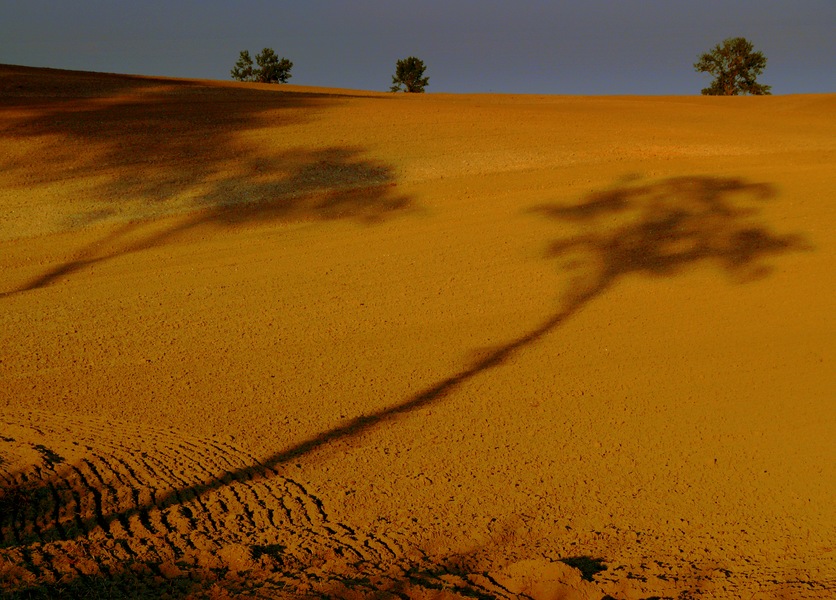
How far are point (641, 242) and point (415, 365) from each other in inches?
191

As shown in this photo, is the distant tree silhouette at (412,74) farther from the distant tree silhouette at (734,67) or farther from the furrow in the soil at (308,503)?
the furrow in the soil at (308,503)

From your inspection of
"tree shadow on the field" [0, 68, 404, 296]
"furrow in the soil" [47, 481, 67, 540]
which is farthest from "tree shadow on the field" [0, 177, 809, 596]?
"tree shadow on the field" [0, 68, 404, 296]

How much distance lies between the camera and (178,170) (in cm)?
1611

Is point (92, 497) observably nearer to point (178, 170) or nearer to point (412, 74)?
point (178, 170)

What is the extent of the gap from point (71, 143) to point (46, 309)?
8.15m

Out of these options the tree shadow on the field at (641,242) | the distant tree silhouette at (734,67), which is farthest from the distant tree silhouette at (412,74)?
the tree shadow on the field at (641,242)

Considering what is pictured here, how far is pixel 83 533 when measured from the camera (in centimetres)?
551

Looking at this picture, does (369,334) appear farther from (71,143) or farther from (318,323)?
(71,143)

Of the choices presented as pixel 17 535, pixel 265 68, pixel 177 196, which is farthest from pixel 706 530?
pixel 265 68

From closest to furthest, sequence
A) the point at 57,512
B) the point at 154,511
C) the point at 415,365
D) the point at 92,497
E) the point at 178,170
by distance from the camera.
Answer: the point at 57,512
the point at 154,511
the point at 92,497
the point at 415,365
the point at 178,170

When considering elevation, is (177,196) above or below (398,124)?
below

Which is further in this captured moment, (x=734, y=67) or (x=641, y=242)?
(x=734, y=67)

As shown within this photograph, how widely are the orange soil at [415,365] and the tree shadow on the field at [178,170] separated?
0.30 ft

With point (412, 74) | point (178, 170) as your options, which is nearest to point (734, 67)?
point (412, 74)
